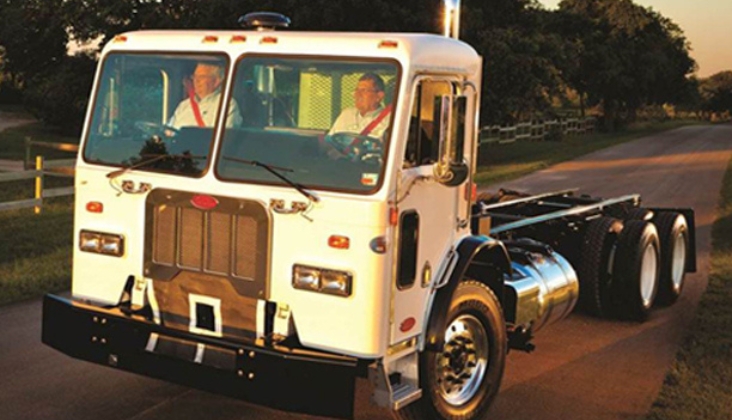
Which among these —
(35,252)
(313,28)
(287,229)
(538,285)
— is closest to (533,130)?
(313,28)

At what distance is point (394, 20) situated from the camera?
27.9m

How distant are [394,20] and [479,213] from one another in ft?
68.3

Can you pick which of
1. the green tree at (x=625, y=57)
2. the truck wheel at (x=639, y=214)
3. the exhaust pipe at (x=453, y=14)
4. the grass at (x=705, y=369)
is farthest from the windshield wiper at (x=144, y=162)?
the green tree at (x=625, y=57)

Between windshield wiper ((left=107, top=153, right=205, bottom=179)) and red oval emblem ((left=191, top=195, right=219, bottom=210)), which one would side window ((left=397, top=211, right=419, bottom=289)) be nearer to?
red oval emblem ((left=191, top=195, right=219, bottom=210))

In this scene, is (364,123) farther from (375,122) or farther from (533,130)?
(533,130)

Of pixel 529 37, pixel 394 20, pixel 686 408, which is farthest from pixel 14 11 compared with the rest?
pixel 686 408

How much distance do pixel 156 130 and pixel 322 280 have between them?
1.60 metres

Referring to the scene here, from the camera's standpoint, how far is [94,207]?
625 centimetres

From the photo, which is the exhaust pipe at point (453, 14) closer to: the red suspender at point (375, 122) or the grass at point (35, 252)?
the red suspender at point (375, 122)

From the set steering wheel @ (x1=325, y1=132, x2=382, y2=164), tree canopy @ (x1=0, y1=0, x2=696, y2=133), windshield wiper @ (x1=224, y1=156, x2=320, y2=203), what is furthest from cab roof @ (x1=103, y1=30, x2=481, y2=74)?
tree canopy @ (x1=0, y1=0, x2=696, y2=133)

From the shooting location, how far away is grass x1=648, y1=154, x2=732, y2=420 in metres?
6.93

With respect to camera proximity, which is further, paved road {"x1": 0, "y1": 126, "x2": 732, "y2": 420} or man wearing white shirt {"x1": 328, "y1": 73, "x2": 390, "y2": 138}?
paved road {"x1": 0, "y1": 126, "x2": 732, "y2": 420}

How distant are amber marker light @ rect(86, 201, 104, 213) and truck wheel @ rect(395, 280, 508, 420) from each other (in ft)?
7.68

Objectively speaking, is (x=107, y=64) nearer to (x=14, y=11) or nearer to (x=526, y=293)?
(x=526, y=293)
